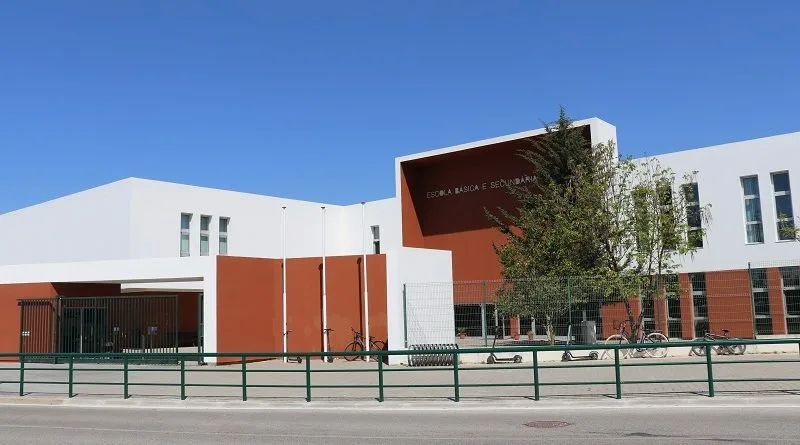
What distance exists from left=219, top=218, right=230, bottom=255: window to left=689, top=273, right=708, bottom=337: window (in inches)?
942

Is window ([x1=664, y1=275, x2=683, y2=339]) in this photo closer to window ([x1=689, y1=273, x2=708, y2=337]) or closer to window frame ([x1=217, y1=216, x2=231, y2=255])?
window ([x1=689, y1=273, x2=708, y2=337])

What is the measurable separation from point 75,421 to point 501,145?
87.3ft

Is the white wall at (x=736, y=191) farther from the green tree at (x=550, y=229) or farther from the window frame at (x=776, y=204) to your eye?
the green tree at (x=550, y=229)

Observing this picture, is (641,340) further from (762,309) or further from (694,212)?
(694,212)

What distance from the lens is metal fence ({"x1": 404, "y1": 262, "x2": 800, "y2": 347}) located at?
76.9 ft

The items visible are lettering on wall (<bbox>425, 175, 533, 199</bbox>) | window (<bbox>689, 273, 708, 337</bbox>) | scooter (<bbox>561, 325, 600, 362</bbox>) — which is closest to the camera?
scooter (<bbox>561, 325, 600, 362</bbox>)

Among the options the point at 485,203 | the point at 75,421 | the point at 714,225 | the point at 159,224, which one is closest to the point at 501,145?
the point at 485,203

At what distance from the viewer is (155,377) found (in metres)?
21.6

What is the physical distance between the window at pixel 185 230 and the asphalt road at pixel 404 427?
26.0 metres

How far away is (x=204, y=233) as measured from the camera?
41.4 m

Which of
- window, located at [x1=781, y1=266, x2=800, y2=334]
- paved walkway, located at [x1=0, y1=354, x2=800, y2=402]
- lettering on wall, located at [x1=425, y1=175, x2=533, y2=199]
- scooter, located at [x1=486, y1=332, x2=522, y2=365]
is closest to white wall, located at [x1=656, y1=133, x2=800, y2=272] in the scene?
window, located at [x1=781, y1=266, x2=800, y2=334]

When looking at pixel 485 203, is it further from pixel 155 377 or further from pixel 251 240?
pixel 155 377

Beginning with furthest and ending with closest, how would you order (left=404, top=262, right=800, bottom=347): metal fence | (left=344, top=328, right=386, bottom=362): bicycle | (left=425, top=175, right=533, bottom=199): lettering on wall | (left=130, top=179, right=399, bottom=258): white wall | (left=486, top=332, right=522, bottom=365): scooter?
(left=130, top=179, right=399, bottom=258): white wall → (left=425, top=175, right=533, bottom=199): lettering on wall → (left=344, top=328, right=386, bottom=362): bicycle → (left=404, top=262, right=800, bottom=347): metal fence → (left=486, top=332, right=522, bottom=365): scooter

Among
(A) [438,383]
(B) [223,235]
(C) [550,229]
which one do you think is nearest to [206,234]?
(B) [223,235]
